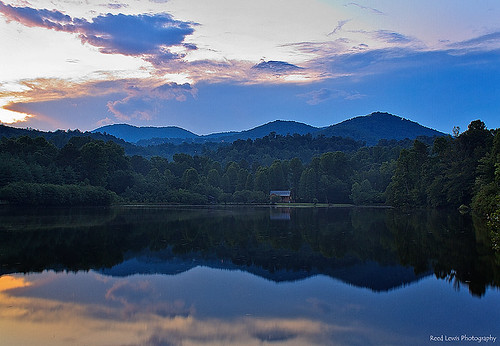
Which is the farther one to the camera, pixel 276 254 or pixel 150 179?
pixel 150 179

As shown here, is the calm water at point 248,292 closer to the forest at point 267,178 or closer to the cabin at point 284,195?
the forest at point 267,178

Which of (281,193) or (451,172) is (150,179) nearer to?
(281,193)

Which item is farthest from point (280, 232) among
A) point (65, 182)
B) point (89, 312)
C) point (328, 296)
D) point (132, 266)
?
point (65, 182)

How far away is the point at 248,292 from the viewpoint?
46.3ft

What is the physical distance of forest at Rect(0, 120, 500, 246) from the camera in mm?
60250

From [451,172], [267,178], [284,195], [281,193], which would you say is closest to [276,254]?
[451,172]

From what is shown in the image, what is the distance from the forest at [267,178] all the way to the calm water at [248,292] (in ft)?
35.1

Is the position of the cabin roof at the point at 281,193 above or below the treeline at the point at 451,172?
below

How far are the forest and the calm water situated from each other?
1069 cm

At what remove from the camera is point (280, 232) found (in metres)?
31.8

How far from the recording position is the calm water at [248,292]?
10055 millimetres

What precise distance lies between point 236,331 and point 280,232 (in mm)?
21671

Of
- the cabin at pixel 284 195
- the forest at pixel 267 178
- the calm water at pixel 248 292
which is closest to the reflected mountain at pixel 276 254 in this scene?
the calm water at pixel 248 292

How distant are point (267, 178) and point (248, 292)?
315 ft
